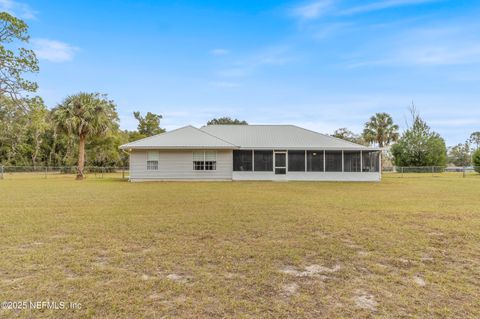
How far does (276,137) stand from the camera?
76.8 feet

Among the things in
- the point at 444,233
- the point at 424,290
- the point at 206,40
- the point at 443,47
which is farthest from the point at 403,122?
the point at 424,290

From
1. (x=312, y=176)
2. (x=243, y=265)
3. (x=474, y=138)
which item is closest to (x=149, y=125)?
(x=312, y=176)

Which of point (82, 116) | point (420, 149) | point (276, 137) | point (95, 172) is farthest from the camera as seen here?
point (420, 149)

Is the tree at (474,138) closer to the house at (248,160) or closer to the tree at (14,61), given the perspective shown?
the house at (248,160)

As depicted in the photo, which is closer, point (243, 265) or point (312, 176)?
point (243, 265)

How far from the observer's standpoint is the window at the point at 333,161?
2147cm

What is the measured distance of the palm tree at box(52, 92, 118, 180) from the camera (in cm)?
2175

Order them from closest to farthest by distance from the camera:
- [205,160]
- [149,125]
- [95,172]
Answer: [205,160]
[95,172]
[149,125]

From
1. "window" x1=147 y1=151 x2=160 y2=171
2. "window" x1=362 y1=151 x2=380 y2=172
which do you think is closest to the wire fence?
"window" x1=362 y1=151 x2=380 y2=172

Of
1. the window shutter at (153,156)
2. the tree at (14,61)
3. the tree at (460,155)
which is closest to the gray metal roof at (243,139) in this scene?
the window shutter at (153,156)

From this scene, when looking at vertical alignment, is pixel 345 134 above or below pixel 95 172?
above

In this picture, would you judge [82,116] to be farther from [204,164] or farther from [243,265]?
[243,265]

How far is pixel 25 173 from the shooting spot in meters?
30.1

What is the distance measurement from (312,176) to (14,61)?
18.7 m
